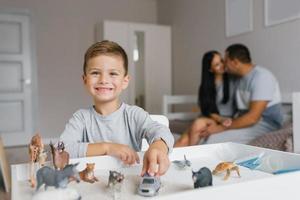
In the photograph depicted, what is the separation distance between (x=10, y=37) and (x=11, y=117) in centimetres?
94

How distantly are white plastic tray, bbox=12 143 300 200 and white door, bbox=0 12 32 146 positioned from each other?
3.43 metres

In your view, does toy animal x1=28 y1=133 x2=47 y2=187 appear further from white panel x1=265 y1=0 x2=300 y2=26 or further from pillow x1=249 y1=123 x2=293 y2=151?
white panel x1=265 y1=0 x2=300 y2=26

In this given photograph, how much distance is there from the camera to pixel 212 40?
10.4 feet

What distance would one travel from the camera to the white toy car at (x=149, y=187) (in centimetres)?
33

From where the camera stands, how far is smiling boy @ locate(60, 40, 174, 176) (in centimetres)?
51

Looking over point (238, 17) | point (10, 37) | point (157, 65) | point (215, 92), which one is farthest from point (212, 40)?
point (10, 37)

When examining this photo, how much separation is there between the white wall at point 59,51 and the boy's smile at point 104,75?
327cm

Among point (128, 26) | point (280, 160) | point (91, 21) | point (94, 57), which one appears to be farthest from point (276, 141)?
point (91, 21)

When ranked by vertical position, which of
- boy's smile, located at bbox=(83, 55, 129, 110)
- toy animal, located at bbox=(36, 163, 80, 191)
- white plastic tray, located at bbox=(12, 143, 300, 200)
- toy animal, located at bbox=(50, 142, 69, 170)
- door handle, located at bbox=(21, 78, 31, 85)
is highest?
door handle, located at bbox=(21, 78, 31, 85)

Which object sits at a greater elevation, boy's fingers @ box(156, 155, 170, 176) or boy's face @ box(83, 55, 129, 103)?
boy's face @ box(83, 55, 129, 103)

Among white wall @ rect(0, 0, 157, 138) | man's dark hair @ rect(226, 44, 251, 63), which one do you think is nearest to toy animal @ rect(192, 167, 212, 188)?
man's dark hair @ rect(226, 44, 251, 63)

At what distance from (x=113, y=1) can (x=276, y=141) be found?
316 cm

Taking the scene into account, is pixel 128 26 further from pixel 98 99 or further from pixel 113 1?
pixel 98 99

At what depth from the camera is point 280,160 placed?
1.62ft
